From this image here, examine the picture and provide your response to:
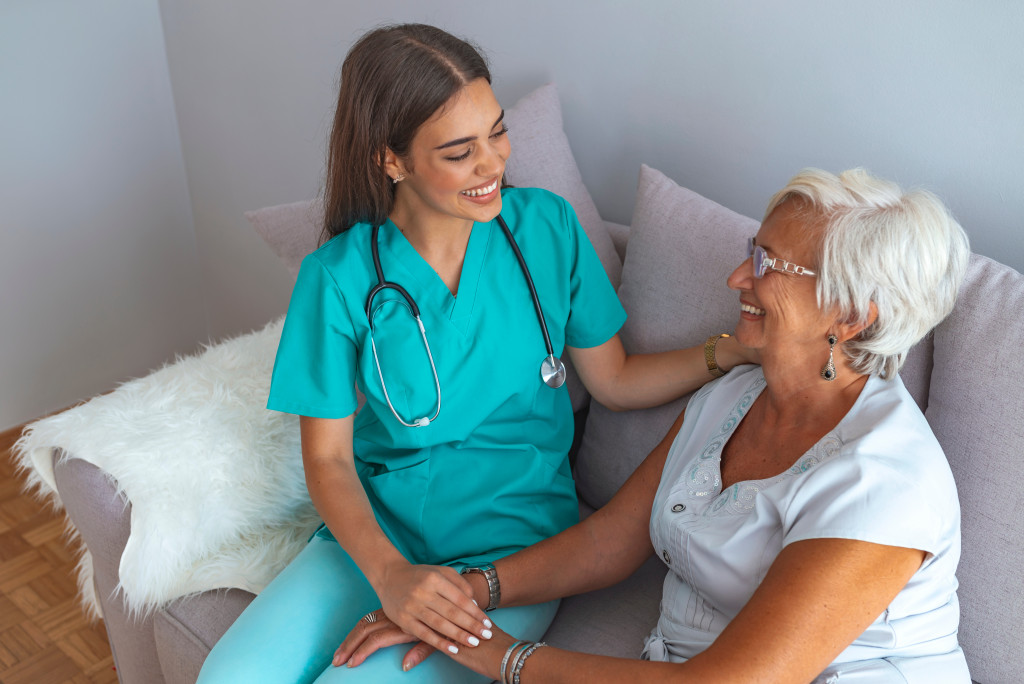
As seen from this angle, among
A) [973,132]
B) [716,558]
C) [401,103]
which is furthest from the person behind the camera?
[973,132]

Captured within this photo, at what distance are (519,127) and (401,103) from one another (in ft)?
1.61

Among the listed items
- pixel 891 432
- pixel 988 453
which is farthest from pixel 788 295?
pixel 988 453

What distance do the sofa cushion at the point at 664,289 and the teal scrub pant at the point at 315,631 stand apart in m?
0.33

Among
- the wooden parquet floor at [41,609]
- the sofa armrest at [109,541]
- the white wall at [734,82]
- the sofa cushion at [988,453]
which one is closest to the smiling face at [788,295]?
the sofa cushion at [988,453]

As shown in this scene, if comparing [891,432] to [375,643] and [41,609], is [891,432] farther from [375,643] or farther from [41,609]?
[41,609]

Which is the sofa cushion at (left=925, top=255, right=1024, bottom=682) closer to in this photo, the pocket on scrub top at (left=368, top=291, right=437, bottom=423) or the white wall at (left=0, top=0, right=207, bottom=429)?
the pocket on scrub top at (left=368, top=291, right=437, bottom=423)

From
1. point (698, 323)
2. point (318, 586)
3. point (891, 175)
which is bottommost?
point (318, 586)

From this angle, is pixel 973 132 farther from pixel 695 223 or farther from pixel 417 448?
pixel 417 448

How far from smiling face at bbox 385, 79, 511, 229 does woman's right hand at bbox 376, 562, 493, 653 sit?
1.74 ft

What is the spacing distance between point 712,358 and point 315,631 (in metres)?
0.74

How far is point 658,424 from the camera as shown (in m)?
1.51

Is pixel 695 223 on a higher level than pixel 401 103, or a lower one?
lower

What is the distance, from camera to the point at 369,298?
4.44 ft

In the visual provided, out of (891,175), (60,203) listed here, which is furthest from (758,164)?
(60,203)
